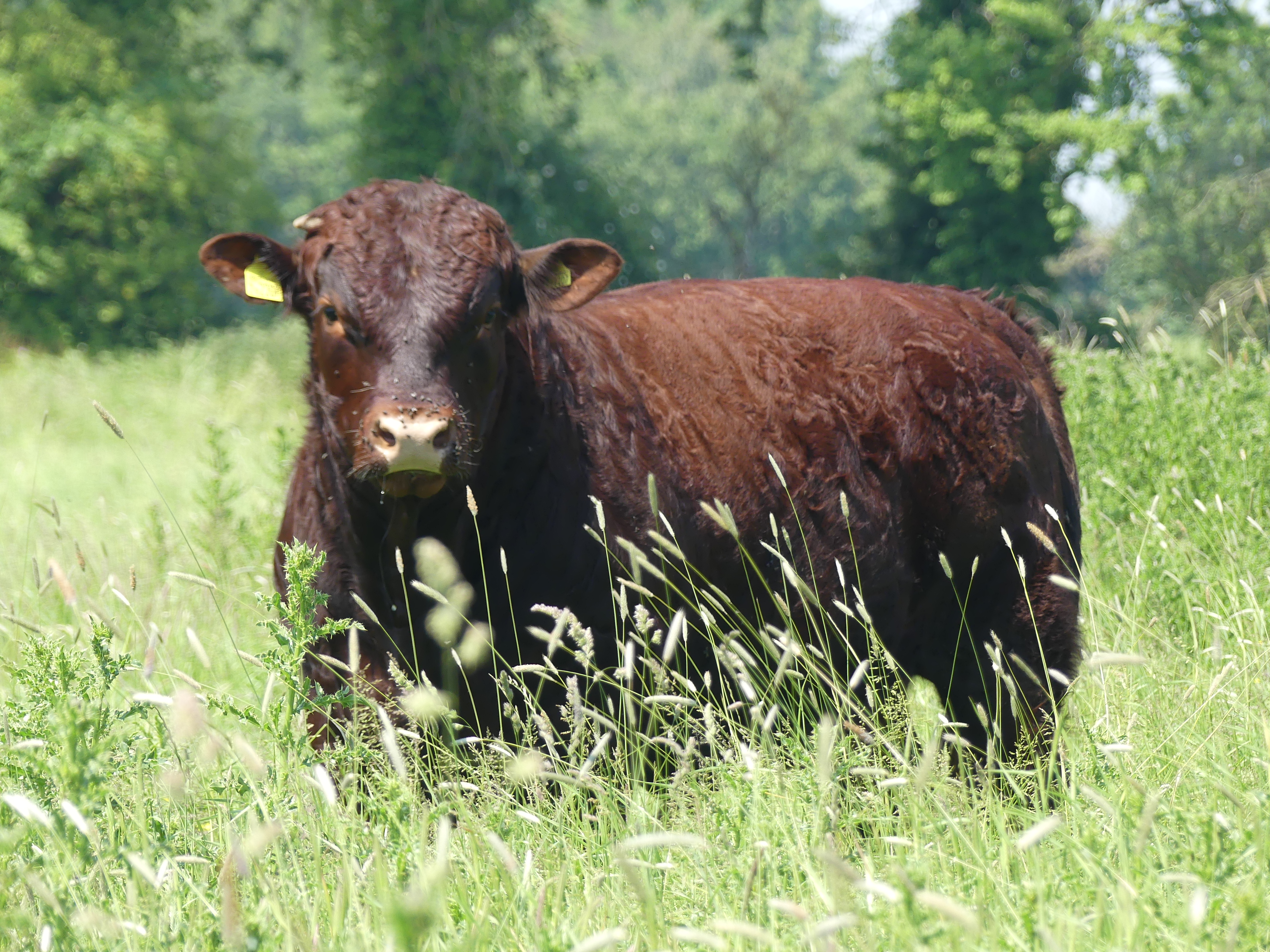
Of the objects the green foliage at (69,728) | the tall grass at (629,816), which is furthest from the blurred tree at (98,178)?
the green foliage at (69,728)

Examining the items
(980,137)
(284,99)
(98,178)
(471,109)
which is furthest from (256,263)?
(284,99)

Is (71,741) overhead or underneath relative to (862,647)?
overhead

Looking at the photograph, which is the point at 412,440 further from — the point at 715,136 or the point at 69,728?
the point at 715,136

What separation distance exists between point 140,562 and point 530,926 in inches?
171

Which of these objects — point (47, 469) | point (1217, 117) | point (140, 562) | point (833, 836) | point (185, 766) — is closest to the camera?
point (833, 836)

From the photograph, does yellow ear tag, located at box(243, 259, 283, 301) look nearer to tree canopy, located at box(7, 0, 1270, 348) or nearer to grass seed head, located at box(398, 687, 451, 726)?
grass seed head, located at box(398, 687, 451, 726)

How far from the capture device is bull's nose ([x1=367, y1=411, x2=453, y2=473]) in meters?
2.78

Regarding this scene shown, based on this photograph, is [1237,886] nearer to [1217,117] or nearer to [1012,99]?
[1012,99]

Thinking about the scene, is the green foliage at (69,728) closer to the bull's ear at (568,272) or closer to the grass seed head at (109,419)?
the grass seed head at (109,419)

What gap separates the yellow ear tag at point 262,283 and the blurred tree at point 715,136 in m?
40.9

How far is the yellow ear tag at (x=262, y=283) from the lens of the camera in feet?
11.6

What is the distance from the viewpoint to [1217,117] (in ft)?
106

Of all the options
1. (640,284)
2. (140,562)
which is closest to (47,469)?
(140,562)

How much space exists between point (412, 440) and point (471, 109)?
21.4 m
